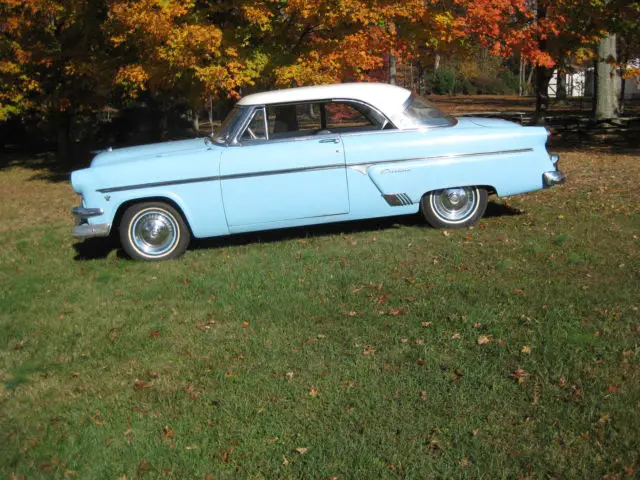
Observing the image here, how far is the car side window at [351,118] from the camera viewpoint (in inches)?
317

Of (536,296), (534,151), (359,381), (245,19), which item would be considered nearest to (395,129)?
(534,151)

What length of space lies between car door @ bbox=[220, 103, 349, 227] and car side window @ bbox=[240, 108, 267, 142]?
157 millimetres

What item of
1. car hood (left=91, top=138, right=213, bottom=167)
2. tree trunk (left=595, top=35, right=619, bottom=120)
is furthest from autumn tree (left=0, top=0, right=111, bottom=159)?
tree trunk (left=595, top=35, right=619, bottom=120)

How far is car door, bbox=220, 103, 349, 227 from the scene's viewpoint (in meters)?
7.70

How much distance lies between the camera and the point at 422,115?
8.12 metres

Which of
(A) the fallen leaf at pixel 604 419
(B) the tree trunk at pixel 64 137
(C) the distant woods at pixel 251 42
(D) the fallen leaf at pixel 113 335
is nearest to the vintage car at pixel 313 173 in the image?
(D) the fallen leaf at pixel 113 335

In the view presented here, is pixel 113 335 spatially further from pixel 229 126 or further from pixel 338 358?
pixel 229 126

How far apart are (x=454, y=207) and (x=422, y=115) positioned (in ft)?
3.55

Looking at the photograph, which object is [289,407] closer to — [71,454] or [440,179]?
[71,454]

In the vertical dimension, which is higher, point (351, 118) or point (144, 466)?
point (351, 118)

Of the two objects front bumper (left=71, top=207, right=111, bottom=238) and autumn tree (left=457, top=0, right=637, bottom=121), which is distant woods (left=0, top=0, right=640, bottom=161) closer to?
autumn tree (left=457, top=0, right=637, bottom=121)

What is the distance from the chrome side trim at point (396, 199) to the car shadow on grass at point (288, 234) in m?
0.55

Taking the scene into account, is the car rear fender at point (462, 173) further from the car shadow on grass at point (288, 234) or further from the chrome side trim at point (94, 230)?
the chrome side trim at point (94, 230)

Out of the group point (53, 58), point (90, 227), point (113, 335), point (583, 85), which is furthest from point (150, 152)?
point (583, 85)
